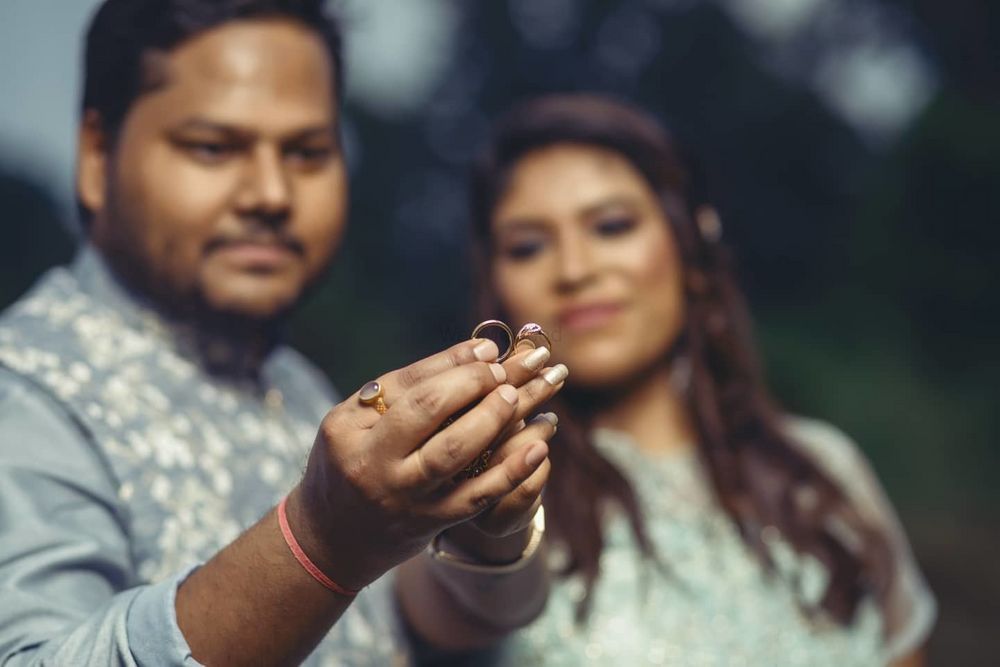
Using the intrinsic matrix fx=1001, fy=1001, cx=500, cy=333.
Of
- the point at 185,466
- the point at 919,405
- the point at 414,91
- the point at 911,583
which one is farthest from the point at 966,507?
the point at 414,91

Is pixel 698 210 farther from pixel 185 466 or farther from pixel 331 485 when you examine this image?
pixel 331 485

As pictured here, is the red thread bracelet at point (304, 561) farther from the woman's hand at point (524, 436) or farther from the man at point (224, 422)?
the woman's hand at point (524, 436)

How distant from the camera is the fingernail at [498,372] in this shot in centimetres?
114

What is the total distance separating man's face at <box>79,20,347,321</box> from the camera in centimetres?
186

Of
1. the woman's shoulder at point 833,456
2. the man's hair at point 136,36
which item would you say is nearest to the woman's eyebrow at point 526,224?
the man's hair at point 136,36

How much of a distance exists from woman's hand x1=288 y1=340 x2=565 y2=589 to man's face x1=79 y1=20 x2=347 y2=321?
82 centimetres

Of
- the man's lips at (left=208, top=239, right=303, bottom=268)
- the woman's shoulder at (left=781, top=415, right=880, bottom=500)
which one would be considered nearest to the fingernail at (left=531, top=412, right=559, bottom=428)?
the man's lips at (left=208, top=239, right=303, bottom=268)

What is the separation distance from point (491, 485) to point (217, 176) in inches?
39.7

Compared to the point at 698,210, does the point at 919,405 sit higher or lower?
lower

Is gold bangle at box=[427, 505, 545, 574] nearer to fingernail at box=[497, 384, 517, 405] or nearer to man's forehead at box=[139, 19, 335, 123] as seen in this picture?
fingernail at box=[497, 384, 517, 405]

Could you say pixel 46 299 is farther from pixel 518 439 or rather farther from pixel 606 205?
pixel 606 205

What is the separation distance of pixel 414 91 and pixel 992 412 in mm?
10404

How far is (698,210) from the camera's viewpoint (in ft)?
9.12

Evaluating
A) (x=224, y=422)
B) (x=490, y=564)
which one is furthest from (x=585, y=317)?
(x=490, y=564)
